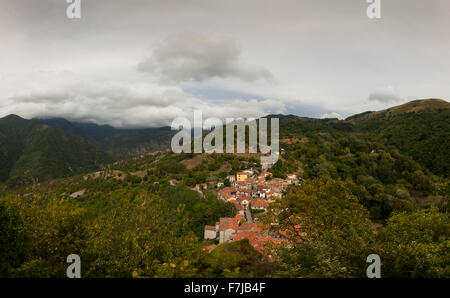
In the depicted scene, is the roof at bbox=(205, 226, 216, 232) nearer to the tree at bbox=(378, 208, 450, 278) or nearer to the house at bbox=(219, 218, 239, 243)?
the house at bbox=(219, 218, 239, 243)

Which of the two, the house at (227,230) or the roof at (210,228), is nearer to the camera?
the house at (227,230)

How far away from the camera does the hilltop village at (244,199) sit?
3759 cm

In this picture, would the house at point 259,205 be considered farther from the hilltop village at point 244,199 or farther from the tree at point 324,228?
the tree at point 324,228

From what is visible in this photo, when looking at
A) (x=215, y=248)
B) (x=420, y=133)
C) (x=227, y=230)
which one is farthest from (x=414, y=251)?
(x=420, y=133)

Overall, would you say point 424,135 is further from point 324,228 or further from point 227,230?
point 324,228

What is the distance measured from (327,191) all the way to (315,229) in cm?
312

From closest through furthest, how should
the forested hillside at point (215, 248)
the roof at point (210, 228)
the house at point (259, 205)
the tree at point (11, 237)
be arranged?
the tree at point (11, 237) → the forested hillside at point (215, 248) → the roof at point (210, 228) → the house at point (259, 205)

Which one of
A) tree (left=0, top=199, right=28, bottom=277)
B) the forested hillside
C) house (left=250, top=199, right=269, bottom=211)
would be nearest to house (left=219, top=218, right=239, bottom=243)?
house (left=250, top=199, right=269, bottom=211)

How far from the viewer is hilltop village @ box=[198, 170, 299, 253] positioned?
37594 mm

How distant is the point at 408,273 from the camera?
10.5 meters

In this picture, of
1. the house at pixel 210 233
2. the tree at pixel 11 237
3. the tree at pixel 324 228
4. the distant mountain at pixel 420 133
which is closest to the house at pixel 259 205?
the house at pixel 210 233

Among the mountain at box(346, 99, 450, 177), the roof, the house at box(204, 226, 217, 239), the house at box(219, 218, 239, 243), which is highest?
the mountain at box(346, 99, 450, 177)

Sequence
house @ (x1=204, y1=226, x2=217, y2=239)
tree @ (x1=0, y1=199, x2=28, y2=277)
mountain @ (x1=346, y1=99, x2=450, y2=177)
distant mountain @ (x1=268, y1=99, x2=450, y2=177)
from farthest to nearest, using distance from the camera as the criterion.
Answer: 1. distant mountain @ (x1=268, y1=99, x2=450, y2=177)
2. mountain @ (x1=346, y1=99, x2=450, y2=177)
3. house @ (x1=204, y1=226, x2=217, y2=239)
4. tree @ (x1=0, y1=199, x2=28, y2=277)

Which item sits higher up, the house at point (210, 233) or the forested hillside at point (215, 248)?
the forested hillside at point (215, 248)
